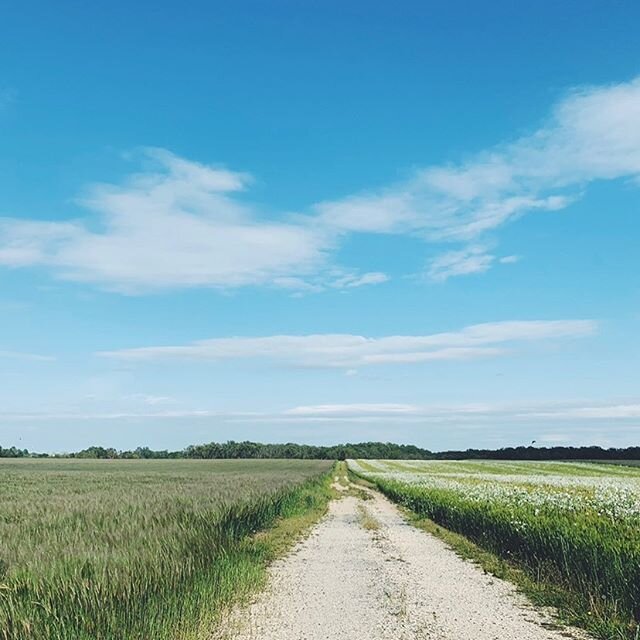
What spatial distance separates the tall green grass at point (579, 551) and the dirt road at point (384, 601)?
0.99 m

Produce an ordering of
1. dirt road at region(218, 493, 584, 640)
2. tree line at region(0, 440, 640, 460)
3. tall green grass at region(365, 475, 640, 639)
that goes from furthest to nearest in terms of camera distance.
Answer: tree line at region(0, 440, 640, 460) < tall green grass at region(365, 475, 640, 639) < dirt road at region(218, 493, 584, 640)

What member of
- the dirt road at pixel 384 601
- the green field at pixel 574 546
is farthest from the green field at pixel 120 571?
the green field at pixel 574 546

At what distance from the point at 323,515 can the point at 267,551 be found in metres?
12.5

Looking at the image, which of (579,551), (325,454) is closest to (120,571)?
(579,551)

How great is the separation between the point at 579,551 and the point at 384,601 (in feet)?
13.1

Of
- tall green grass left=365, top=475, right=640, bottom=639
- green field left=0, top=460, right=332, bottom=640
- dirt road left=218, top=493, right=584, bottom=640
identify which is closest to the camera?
green field left=0, top=460, right=332, bottom=640

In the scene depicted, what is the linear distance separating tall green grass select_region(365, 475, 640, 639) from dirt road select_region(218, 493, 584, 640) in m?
0.99

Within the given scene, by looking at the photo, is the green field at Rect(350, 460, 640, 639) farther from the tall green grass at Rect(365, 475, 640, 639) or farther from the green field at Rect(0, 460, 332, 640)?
the green field at Rect(0, 460, 332, 640)

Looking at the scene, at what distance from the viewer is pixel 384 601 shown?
12.4 meters

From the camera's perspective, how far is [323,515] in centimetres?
3036

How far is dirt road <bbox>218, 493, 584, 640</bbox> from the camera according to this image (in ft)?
33.7

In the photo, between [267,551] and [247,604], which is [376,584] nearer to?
[247,604]

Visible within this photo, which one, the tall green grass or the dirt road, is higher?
the tall green grass

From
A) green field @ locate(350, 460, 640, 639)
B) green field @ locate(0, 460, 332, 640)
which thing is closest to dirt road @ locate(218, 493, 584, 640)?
green field @ locate(0, 460, 332, 640)
